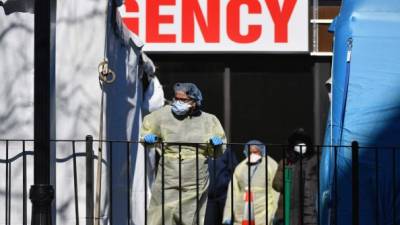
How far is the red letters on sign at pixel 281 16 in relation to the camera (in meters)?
17.9

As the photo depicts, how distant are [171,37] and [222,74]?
0.91 metres

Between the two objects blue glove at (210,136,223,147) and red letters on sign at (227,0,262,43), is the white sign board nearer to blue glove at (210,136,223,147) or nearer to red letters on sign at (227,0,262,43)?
red letters on sign at (227,0,262,43)

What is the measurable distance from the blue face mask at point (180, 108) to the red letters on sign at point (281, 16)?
586 centimetres

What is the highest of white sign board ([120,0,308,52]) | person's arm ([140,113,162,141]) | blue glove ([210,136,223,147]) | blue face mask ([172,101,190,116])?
white sign board ([120,0,308,52])

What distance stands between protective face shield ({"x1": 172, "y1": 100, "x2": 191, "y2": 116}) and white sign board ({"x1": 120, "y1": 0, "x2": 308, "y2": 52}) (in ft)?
18.4

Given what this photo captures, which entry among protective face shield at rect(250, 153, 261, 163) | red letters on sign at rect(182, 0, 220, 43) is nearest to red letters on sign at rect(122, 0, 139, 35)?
red letters on sign at rect(182, 0, 220, 43)

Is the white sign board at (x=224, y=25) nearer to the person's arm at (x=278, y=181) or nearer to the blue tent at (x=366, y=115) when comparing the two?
the person's arm at (x=278, y=181)

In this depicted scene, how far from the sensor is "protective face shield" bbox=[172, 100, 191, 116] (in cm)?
1223

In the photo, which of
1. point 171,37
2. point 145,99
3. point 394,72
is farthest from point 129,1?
point 394,72

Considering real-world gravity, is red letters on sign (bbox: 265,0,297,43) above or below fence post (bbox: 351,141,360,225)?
above

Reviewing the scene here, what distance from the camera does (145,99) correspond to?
13.2m

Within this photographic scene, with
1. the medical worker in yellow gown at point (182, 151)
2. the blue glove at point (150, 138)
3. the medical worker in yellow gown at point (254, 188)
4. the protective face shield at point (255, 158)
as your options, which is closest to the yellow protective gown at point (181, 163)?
the medical worker in yellow gown at point (182, 151)

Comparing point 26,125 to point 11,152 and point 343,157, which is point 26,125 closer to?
point 11,152

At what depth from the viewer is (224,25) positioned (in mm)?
18000
